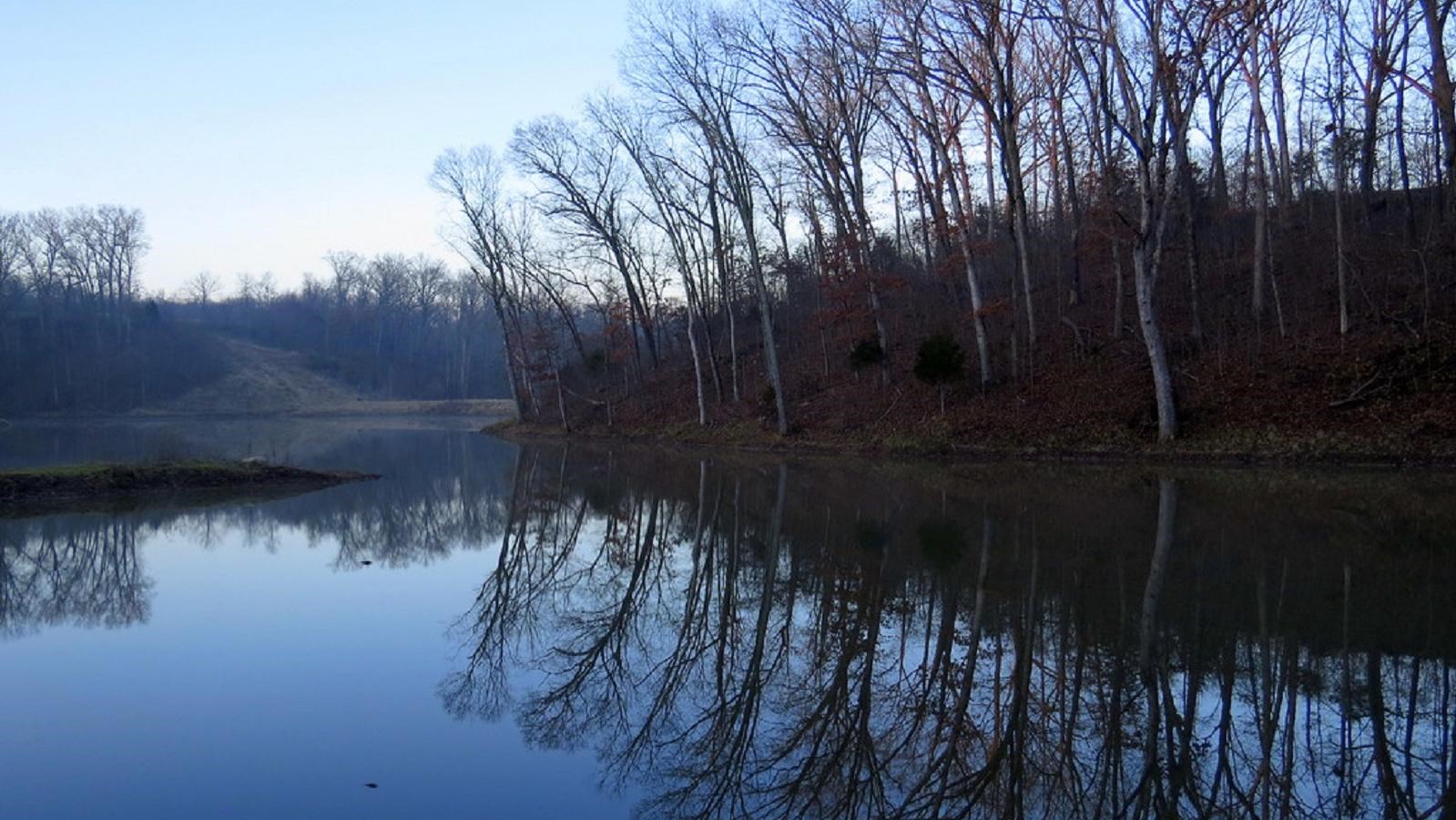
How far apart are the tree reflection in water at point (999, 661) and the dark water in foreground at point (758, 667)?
0.03 meters

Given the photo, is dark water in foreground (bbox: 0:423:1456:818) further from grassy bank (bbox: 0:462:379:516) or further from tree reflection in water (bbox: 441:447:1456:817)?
grassy bank (bbox: 0:462:379:516)

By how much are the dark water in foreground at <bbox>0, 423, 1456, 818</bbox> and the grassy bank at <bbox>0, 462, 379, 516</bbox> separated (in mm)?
3599

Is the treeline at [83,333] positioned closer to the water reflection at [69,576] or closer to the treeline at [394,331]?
the treeline at [394,331]

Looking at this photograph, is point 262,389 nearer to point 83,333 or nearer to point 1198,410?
point 83,333

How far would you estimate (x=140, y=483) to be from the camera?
17.8 metres

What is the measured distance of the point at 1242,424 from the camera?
65.0ft

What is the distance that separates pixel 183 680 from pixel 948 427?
64.8 ft

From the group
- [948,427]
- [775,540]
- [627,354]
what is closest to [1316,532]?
[775,540]

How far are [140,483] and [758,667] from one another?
15.8 metres

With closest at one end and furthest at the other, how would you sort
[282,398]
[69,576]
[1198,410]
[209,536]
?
[69,576], [209,536], [1198,410], [282,398]

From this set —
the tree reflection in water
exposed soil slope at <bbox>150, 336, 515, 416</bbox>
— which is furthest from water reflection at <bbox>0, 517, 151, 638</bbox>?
exposed soil slope at <bbox>150, 336, 515, 416</bbox>

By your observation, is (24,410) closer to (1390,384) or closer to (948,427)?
(948,427)

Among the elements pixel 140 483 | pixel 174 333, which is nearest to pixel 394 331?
pixel 174 333

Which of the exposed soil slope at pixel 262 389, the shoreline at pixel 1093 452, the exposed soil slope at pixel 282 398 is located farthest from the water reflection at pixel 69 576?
the exposed soil slope at pixel 262 389
